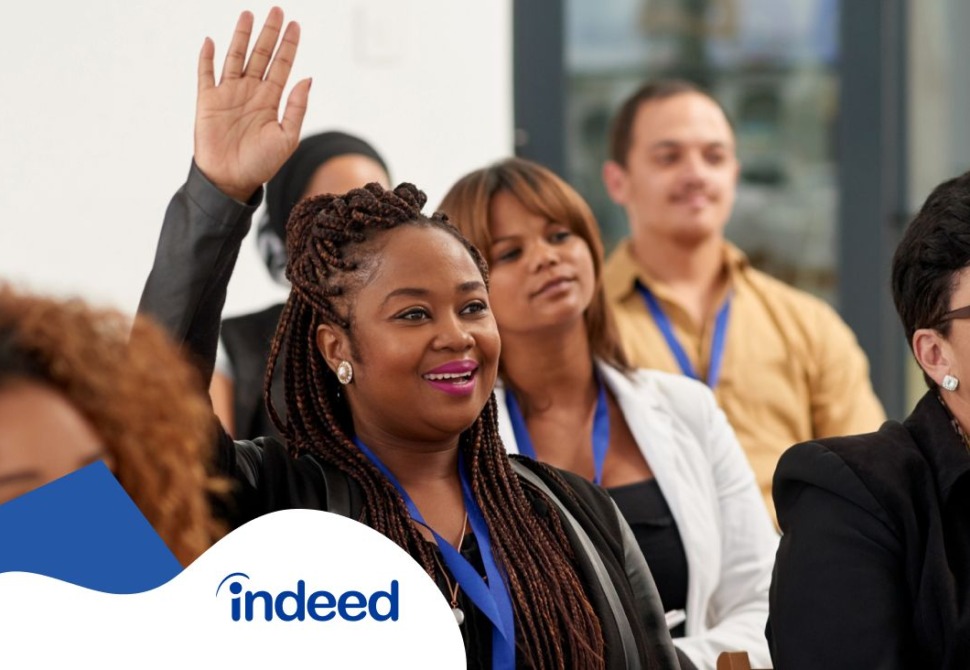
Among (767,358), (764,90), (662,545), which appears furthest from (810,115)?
(662,545)

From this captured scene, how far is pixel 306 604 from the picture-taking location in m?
1.29

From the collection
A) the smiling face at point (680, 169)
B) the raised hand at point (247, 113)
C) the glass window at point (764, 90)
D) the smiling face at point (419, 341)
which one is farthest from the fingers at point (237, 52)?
the glass window at point (764, 90)

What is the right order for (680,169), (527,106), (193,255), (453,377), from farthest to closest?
(527,106)
(680,169)
(453,377)
(193,255)

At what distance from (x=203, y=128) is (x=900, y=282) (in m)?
1.08

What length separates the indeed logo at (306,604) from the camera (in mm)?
1259

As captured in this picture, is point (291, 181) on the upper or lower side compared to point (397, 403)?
upper

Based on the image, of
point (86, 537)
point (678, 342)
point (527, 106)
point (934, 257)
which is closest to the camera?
point (86, 537)

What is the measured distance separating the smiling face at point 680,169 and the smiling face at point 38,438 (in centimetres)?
328

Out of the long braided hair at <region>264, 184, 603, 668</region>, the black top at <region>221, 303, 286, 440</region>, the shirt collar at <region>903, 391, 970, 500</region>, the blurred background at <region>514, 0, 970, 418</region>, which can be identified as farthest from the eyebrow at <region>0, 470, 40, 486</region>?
the blurred background at <region>514, 0, 970, 418</region>

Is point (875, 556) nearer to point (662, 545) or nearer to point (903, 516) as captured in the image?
point (903, 516)

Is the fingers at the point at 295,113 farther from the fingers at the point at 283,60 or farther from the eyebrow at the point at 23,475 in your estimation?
the eyebrow at the point at 23,475

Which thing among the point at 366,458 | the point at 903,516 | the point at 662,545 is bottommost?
the point at 662,545

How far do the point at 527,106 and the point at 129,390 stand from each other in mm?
4077

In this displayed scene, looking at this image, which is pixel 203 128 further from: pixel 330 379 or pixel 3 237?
pixel 3 237
